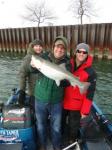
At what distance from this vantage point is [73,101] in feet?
15.5

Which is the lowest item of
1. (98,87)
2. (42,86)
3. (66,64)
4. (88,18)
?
(98,87)

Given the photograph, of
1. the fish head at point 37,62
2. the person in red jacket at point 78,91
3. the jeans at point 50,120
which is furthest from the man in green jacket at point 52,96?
the fish head at point 37,62

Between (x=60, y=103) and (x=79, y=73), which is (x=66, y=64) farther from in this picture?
(x=60, y=103)

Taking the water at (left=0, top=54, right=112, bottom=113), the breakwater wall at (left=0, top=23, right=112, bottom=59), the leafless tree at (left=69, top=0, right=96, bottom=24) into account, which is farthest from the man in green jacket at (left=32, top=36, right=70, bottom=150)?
the leafless tree at (left=69, top=0, right=96, bottom=24)

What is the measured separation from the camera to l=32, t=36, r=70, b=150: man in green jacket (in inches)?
173

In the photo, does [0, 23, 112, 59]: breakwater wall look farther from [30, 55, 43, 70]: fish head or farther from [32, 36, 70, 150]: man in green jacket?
[30, 55, 43, 70]: fish head

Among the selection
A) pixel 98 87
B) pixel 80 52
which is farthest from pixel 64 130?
pixel 98 87

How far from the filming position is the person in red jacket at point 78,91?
4.45 meters

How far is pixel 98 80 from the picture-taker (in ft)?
43.3

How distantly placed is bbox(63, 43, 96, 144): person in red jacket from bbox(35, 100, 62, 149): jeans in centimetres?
22

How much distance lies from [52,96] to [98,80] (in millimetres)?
8962

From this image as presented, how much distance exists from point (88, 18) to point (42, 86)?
3706cm

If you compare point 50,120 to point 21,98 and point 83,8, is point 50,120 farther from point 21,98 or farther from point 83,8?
point 83,8

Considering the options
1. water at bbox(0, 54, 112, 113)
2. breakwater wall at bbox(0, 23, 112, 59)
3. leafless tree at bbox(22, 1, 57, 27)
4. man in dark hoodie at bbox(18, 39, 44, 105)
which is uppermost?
leafless tree at bbox(22, 1, 57, 27)
